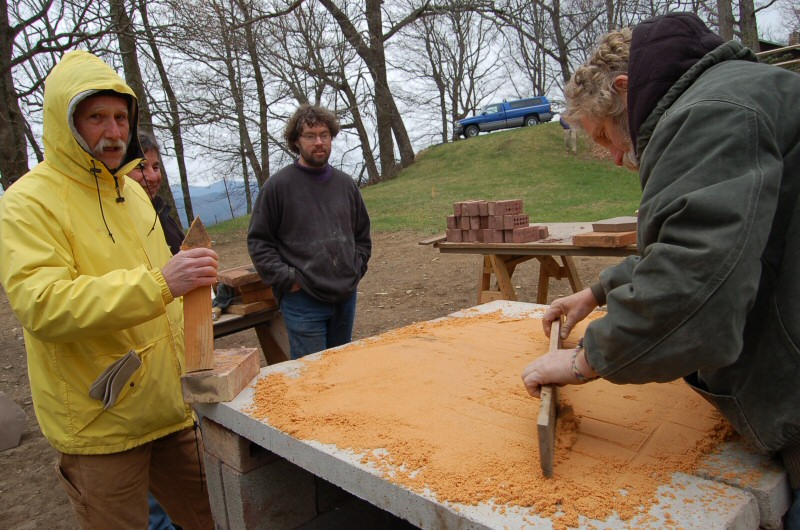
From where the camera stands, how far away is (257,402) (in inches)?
76.7

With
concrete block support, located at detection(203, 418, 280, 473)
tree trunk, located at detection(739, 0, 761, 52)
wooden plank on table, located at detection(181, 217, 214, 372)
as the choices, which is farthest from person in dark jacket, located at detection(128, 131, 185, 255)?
tree trunk, located at detection(739, 0, 761, 52)

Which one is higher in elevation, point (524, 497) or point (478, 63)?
point (478, 63)

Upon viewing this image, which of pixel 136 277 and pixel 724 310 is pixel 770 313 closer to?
pixel 724 310

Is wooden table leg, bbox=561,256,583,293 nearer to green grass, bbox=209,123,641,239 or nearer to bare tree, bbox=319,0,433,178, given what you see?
green grass, bbox=209,123,641,239

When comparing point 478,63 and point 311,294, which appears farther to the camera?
point 478,63

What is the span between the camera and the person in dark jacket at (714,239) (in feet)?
3.54

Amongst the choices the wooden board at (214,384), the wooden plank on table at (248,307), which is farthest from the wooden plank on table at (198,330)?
the wooden plank on table at (248,307)

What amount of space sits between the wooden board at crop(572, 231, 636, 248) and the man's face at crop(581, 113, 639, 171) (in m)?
3.21

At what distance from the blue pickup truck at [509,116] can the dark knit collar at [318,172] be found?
77.7 feet

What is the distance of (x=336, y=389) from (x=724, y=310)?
1.27m

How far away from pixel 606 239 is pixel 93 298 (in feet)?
12.8

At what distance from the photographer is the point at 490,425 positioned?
164 cm

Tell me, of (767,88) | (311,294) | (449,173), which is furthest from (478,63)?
(767,88)

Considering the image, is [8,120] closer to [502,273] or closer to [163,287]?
[502,273]
